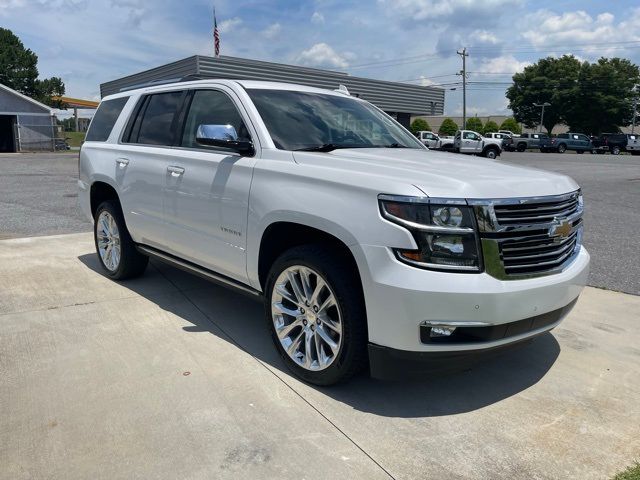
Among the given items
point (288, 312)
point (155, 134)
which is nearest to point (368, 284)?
point (288, 312)

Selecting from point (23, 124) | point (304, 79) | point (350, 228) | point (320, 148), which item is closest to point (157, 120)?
point (320, 148)

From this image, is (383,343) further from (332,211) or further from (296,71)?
(296,71)

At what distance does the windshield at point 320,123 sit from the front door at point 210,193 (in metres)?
0.22

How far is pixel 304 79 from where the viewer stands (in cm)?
2978

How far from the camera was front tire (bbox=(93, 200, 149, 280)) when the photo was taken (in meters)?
5.43

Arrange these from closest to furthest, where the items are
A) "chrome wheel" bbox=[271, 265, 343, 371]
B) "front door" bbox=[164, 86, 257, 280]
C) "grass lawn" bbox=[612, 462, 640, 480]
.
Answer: "grass lawn" bbox=[612, 462, 640, 480], "chrome wheel" bbox=[271, 265, 343, 371], "front door" bbox=[164, 86, 257, 280]

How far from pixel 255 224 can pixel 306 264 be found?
0.55 m

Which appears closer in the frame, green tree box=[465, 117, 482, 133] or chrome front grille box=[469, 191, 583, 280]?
chrome front grille box=[469, 191, 583, 280]

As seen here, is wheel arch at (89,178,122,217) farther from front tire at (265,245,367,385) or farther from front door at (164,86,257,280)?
front tire at (265,245,367,385)

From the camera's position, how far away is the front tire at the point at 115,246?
5434 millimetres

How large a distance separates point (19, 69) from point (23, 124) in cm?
3689

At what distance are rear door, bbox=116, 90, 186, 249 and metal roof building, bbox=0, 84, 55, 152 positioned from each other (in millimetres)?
35919

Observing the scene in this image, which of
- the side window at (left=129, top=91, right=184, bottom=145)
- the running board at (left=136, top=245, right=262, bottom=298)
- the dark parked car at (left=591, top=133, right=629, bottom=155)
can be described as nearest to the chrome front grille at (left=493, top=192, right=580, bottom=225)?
the running board at (left=136, top=245, right=262, bottom=298)

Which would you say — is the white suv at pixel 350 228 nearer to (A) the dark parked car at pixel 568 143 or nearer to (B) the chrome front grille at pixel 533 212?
(B) the chrome front grille at pixel 533 212
